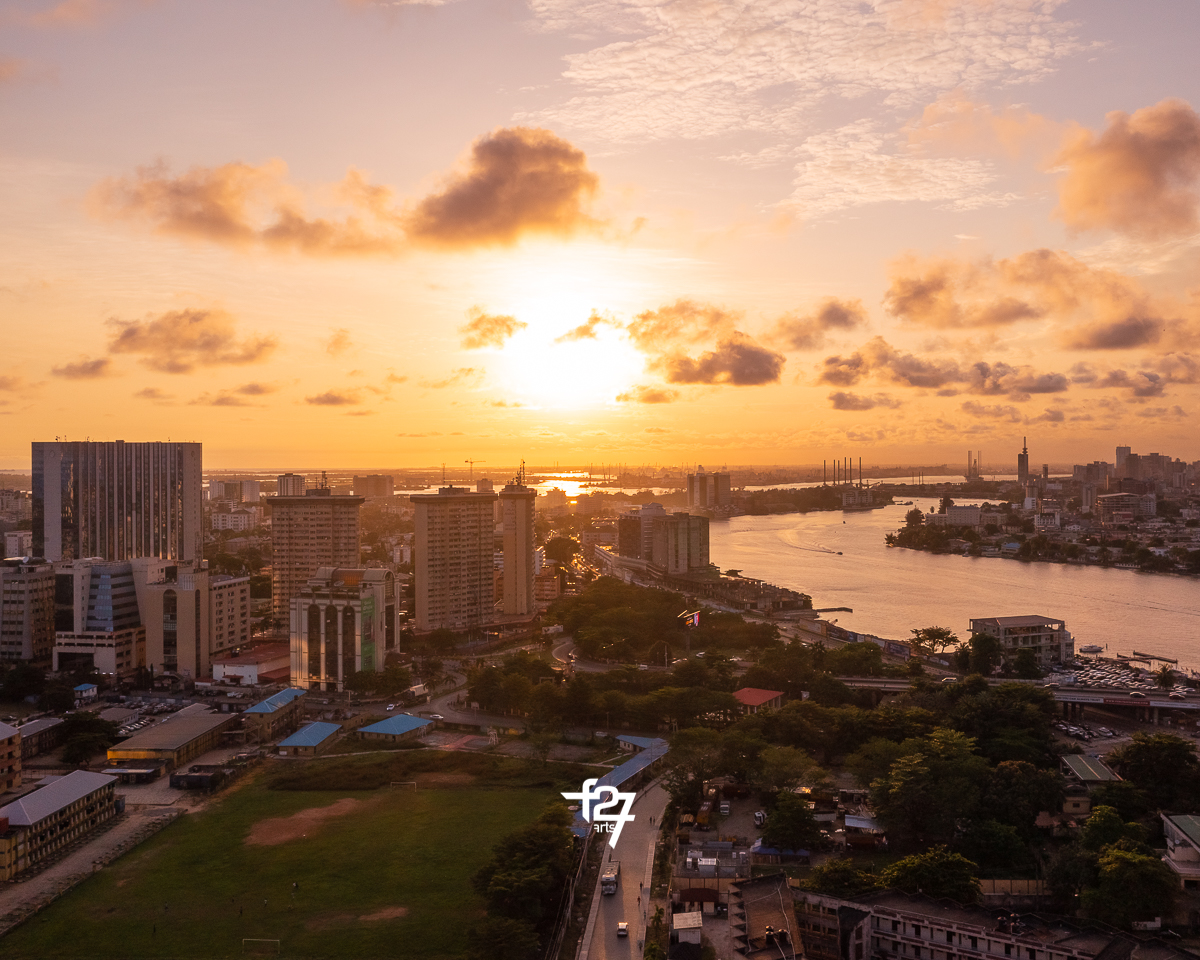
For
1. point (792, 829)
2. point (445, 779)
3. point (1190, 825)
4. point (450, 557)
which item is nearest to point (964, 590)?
point (450, 557)

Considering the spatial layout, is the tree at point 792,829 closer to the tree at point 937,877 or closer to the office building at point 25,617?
the tree at point 937,877

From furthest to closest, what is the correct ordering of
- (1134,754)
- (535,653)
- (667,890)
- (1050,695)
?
(535,653) → (1050,695) → (1134,754) → (667,890)

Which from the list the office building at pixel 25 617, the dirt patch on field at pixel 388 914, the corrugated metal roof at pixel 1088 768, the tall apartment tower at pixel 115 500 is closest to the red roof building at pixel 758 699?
the corrugated metal roof at pixel 1088 768

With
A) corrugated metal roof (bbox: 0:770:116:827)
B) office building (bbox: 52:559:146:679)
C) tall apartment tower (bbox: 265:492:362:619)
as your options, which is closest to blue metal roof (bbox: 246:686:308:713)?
corrugated metal roof (bbox: 0:770:116:827)

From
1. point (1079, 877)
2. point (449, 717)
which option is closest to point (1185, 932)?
point (1079, 877)

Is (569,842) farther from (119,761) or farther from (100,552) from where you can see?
(100,552)

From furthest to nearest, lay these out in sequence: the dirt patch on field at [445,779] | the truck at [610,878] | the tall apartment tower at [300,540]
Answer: the tall apartment tower at [300,540]
the dirt patch on field at [445,779]
the truck at [610,878]

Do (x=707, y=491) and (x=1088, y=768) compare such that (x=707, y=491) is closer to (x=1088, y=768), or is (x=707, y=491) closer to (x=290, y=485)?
(x=290, y=485)

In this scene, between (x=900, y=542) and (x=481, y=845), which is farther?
(x=900, y=542)
